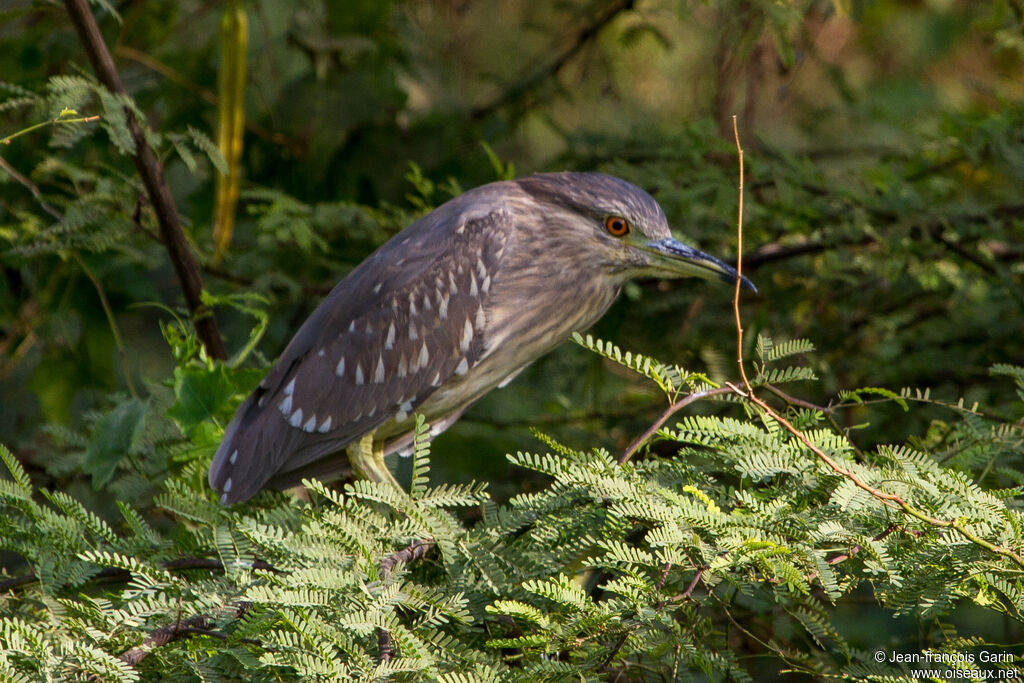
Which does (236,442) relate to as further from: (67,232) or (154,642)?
(154,642)

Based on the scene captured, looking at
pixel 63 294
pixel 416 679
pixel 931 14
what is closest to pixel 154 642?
pixel 416 679

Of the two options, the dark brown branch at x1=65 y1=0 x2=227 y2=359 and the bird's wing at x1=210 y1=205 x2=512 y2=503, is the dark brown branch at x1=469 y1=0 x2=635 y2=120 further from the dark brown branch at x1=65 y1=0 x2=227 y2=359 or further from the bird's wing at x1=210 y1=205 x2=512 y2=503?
the dark brown branch at x1=65 y1=0 x2=227 y2=359

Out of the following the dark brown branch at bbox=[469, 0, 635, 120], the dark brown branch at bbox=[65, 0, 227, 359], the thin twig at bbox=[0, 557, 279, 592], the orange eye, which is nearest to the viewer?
the thin twig at bbox=[0, 557, 279, 592]

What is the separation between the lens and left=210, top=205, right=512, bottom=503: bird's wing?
103 inches

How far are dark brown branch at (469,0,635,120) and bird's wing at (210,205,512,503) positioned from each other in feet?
4.68

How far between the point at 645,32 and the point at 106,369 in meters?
2.48

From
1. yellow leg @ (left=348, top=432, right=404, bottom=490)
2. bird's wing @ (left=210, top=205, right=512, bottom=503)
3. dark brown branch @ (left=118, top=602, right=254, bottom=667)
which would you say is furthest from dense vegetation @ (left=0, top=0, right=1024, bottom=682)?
yellow leg @ (left=348, top=432, right=404, bottom=490)

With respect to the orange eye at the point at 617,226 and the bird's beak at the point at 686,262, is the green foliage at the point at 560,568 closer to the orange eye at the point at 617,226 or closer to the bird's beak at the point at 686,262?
the bird's beak at the point at 686,262

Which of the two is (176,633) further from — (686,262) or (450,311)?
(686,262)

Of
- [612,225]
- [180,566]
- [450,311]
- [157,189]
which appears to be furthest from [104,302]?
[612,225]

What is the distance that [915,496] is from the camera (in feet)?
4.85

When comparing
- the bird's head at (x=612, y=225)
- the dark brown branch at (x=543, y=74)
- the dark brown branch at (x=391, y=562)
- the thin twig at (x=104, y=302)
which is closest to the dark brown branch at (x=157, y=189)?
the thin twig at (x=104, y=302)

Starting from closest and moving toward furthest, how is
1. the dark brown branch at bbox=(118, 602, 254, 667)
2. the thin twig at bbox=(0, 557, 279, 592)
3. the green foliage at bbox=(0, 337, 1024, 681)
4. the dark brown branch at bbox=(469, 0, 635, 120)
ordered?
the green foliage at bbox=(0, 337, 1024, 681)
the dark brown branch at bbox=(118, 602, 254, 667)
the thin twig at bbox=(0, 557, 279, 592)
the dark brown branch at bbox=(469, 0, 635, 120)

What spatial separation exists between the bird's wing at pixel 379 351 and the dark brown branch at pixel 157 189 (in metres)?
0.27
